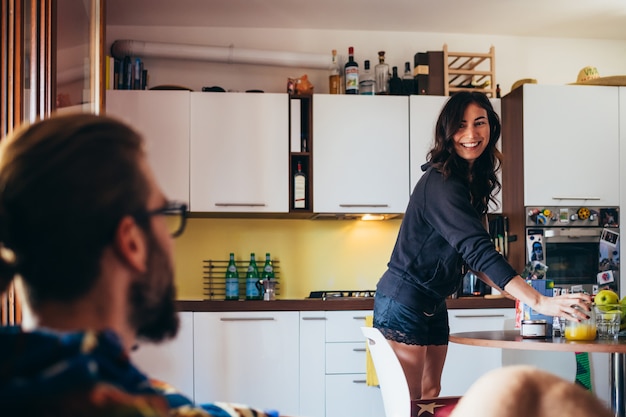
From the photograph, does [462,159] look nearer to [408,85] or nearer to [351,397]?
[351,397]

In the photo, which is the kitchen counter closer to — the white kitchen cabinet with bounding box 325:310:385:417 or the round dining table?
the white kitchen cabinet with bounding box 325:310:385:417

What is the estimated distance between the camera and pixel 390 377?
6.67ft

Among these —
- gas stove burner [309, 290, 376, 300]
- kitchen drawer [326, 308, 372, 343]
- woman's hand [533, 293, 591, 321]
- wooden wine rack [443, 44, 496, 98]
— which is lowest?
kitchen drawer [326, 308, 372, 343]

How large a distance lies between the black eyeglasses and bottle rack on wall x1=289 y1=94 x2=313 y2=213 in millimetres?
3330

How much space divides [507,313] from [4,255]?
3.65 meters

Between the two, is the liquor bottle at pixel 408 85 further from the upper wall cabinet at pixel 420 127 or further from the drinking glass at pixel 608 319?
the drinking glass at pixel 608 319

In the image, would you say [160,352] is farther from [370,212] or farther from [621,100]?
[621,100]

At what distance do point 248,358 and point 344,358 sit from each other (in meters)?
0.51

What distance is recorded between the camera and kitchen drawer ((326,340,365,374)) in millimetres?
3955

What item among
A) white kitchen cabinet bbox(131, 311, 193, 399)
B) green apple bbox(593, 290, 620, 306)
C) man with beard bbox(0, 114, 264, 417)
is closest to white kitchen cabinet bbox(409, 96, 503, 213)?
white kitchen cabinet bbox(131, 311, 193, 399)

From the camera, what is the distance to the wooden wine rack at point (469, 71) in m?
4.36

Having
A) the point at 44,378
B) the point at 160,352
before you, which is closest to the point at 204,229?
the point at 160,352

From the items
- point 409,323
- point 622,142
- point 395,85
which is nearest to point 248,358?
point 395,85

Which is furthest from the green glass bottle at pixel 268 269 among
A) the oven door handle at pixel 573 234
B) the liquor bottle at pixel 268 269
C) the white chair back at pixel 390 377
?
the white chair back at pixel 390 377
